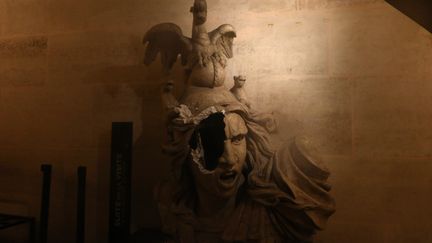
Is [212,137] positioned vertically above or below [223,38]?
below

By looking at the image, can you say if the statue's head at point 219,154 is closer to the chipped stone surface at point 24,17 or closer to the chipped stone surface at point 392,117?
the chipped stone surface at point 392,117

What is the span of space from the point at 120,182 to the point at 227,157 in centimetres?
78

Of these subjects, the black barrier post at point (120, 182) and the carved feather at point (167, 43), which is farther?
the black barrier post at point (120, 182)

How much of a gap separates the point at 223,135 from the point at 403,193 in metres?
0.96

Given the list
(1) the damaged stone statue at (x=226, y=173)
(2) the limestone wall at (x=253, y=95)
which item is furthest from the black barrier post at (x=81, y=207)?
(1) the damaged stone statue at (x=226, y=173)

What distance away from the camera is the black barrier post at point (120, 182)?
5.95 ft

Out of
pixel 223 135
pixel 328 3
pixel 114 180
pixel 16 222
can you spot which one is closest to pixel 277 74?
pixel 328 3

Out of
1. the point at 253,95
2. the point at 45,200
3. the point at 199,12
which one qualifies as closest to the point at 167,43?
the point at 199,12

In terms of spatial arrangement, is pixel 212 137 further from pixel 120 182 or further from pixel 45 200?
pixel 45 200

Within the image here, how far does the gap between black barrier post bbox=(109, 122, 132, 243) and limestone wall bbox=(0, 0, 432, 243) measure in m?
0.16

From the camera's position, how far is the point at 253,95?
1.86 meters

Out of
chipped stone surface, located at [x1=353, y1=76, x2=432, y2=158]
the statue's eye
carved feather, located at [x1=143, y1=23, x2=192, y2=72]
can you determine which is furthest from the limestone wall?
Result: the statue's eye

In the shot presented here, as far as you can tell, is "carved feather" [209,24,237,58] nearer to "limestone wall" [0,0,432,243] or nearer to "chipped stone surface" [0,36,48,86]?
"limestone wall" [0,0,432,243]

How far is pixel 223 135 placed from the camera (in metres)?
1.37
